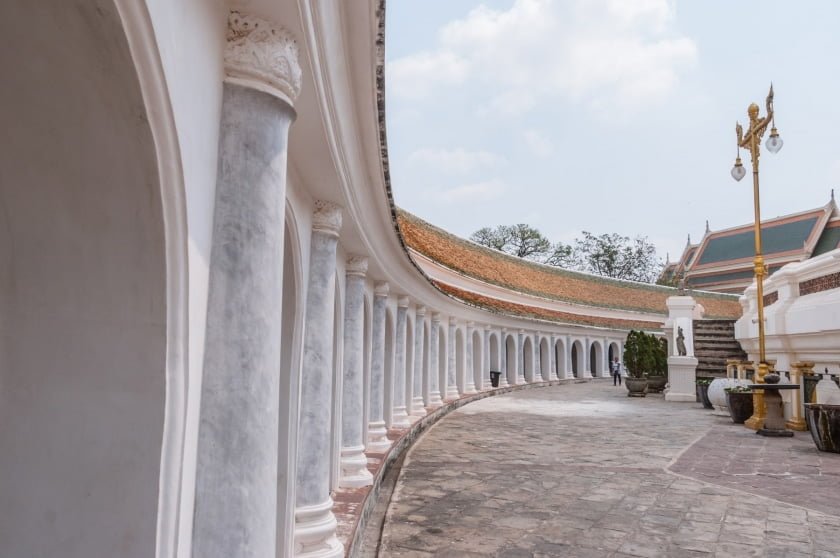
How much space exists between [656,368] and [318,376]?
22667 millimetres

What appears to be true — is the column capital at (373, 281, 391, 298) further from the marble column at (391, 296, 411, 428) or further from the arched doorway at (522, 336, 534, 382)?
the arched doorway at (522, 336, 534, 382)

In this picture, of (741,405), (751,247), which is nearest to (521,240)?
(751,247)

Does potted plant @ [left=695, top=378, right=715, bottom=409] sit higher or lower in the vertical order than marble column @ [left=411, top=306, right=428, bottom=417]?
lower

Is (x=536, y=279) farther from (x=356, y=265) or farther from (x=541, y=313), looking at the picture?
(x=356, y=265)

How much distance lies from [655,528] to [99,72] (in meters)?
5.93

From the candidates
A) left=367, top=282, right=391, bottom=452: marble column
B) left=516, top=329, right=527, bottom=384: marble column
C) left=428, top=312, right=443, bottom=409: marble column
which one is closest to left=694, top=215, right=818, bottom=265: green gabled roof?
left=516, top=329, right=527, bottom=384: marble column

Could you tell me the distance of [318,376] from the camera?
513cm

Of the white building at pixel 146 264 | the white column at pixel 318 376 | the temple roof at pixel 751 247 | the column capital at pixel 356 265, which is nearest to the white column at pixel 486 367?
the column capital at pixel 356 265

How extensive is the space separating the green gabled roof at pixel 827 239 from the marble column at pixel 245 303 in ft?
159

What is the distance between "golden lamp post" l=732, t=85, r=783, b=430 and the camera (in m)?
11.9

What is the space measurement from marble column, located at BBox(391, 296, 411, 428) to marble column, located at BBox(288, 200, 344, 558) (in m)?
6.27

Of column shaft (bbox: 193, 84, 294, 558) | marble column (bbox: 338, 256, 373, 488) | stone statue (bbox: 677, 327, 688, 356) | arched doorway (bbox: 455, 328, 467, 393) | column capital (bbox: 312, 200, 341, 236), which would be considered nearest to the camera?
column shaft (bbox: 193, 84, 294, 558)

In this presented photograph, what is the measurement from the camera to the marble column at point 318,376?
4707mm

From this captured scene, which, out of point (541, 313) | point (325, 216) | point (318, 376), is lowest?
point (318, 376)
